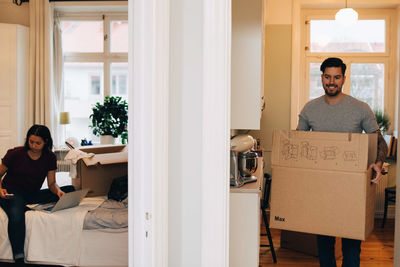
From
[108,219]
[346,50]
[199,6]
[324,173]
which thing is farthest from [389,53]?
[199,6]

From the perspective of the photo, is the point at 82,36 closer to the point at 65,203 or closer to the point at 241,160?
the point at 65,203

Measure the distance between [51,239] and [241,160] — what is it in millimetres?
1550

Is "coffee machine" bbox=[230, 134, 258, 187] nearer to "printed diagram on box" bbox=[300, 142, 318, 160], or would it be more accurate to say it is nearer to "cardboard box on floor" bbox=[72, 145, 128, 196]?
"printed diagram on box" bbox=[300, 142, 318, 160]

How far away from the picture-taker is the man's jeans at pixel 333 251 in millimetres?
2473

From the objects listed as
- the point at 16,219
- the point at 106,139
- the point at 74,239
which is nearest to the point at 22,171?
the point at 16,219

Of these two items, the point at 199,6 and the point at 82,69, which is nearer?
the point at 199,6

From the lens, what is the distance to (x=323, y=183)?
225 centimetres

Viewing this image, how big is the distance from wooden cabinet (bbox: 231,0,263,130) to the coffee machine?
0.59ft

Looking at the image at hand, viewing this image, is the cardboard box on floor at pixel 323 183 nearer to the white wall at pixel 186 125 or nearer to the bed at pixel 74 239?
the white wall at pixel 186 125

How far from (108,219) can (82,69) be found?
3765 mm

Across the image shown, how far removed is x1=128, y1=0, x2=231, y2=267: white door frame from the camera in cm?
144

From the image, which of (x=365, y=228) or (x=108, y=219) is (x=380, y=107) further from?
(x=108, y=219)

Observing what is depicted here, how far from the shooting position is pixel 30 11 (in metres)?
5.66

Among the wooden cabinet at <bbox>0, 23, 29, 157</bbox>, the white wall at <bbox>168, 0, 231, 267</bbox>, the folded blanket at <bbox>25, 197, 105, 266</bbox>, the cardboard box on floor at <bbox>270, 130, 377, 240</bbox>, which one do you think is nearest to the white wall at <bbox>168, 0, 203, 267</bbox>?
the white wall at <bbox>168, 0, 231, 267</bbox>
